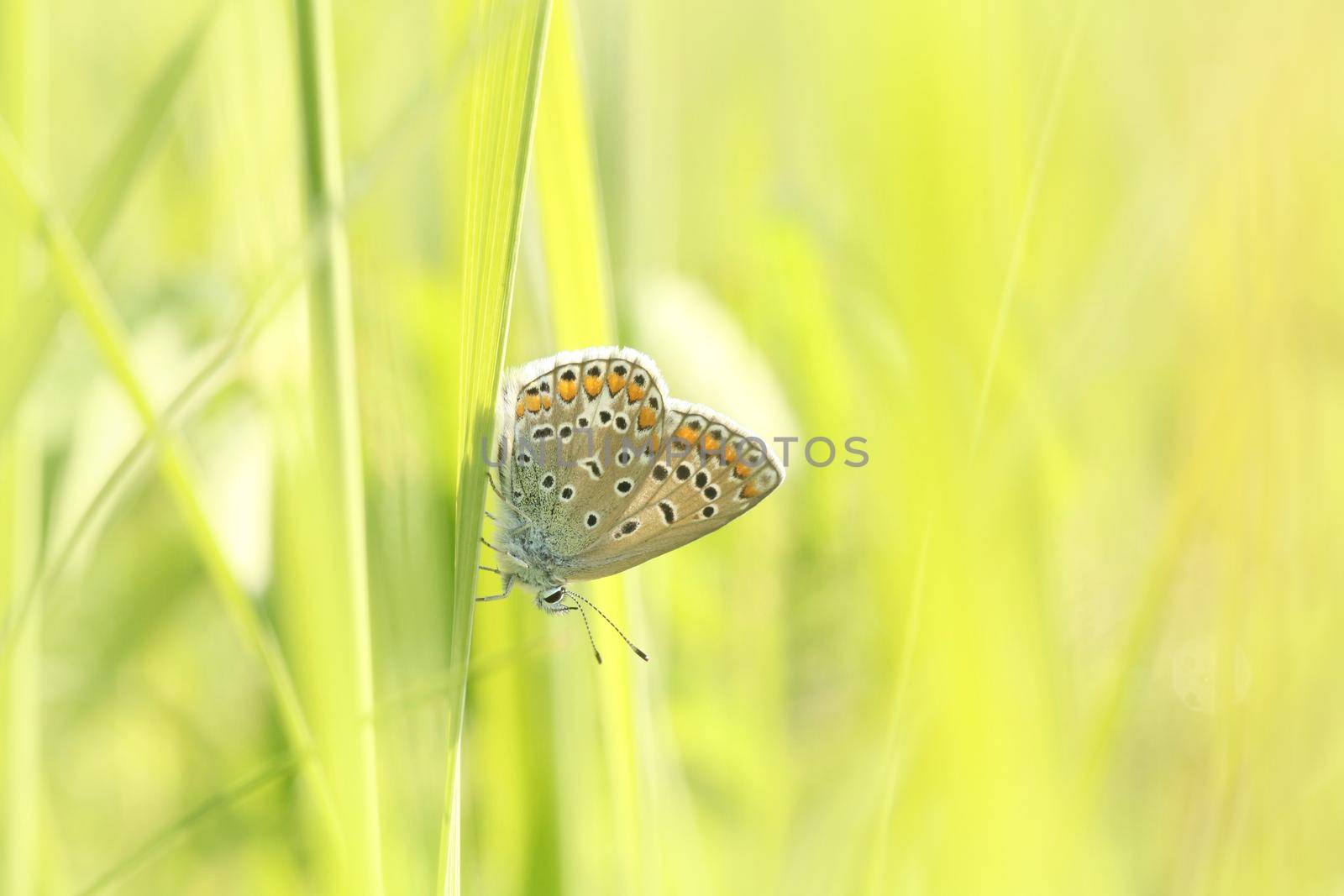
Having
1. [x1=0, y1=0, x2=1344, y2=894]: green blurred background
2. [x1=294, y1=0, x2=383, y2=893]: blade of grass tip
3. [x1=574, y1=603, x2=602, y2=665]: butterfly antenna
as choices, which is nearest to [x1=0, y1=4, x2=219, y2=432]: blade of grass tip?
[x1=0, y1=0, x2=1344, y2=894]: green blurred background

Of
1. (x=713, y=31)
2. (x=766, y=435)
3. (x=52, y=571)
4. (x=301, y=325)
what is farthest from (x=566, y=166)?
(x=713, y=31)

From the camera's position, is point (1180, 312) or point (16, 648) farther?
point (1180, 312)

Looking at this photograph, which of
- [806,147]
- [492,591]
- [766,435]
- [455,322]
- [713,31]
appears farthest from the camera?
[713,31]

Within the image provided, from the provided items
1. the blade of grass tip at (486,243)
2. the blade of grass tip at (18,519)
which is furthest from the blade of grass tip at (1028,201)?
the blade of grass tip at (18,519)

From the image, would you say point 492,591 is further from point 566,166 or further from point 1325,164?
point 1325,164

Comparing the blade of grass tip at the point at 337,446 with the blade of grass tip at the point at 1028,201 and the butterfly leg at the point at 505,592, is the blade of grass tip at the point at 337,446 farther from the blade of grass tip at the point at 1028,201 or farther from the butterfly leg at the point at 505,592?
the butterfly leg at the point at 505,592

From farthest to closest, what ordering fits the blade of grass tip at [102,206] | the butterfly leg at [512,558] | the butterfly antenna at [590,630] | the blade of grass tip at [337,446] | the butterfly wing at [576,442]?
the butterfly leg at [512,558] → the butterfly wing at [576,442] → the butterfly antenna at [590,630] → the blade of grass tip at [102,206] → the blade of grass tip at [337,446]
